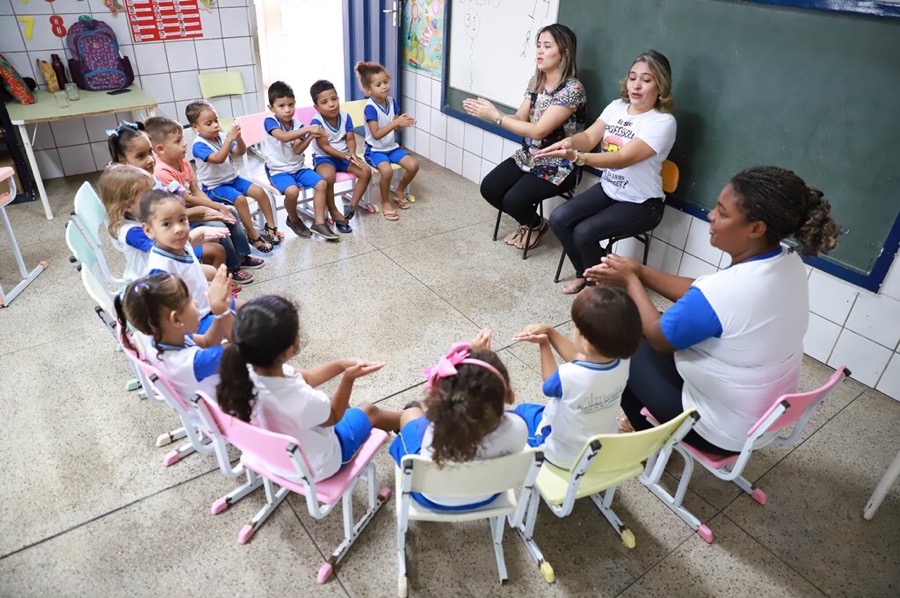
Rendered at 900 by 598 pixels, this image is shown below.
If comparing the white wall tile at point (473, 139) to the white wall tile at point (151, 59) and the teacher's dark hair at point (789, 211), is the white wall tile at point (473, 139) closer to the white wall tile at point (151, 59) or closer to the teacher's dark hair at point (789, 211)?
the white wall tile at point (151, 59)

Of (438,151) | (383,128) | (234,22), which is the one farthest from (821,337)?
(234,22)

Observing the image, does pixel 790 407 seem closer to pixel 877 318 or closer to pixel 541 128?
pixel 877 318

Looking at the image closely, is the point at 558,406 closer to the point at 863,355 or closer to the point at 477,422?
the point at 477,422

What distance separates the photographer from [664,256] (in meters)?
3.47

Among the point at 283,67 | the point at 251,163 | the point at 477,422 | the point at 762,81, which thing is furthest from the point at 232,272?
the point at 283,67

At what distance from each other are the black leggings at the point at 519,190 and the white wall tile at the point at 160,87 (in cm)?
295

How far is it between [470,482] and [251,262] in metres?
2.50

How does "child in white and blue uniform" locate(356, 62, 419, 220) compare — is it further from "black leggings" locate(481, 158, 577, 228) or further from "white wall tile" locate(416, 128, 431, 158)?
"white wall tile" locate(416, 128, 431, 158)

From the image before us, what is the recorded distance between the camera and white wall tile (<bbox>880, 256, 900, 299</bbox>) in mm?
2508

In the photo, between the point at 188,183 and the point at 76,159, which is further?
the point at 76,159

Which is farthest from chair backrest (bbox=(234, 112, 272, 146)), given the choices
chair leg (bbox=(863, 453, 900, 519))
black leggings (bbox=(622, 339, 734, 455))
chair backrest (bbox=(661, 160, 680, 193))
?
chair leg (bbox=(863, 453, 900, 519))

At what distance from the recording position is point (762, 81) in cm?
275

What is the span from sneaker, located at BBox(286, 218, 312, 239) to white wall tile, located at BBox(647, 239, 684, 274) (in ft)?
7.40

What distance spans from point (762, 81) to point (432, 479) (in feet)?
8.31
